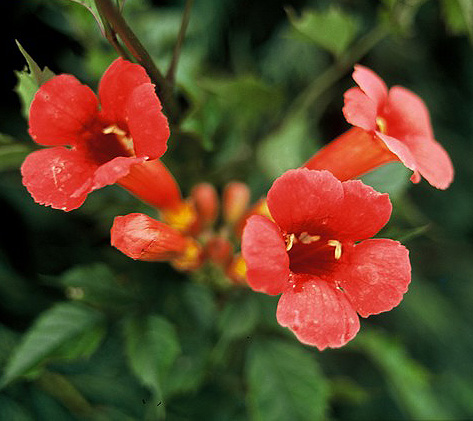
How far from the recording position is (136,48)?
1.05m

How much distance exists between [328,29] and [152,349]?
1188mm

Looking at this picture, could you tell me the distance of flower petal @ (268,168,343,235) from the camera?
3.42 feet

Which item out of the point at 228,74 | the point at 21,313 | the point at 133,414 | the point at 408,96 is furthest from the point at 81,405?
the point at 228,74

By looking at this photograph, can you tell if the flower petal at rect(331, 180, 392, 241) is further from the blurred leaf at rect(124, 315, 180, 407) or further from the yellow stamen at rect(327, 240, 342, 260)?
the blurred leaf at rect(124, 315, 180, 407)

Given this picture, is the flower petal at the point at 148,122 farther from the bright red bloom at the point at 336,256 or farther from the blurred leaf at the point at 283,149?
the blurred leaf at the point at 283,149

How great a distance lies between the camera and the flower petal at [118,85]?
1.08 meters

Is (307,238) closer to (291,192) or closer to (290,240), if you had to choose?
(290,240)

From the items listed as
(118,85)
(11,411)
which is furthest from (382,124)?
(11,411)

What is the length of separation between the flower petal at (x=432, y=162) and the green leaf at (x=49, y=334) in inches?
41.0

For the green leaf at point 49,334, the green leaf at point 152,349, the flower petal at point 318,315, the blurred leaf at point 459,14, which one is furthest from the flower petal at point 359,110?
the green leaf at point 49,334

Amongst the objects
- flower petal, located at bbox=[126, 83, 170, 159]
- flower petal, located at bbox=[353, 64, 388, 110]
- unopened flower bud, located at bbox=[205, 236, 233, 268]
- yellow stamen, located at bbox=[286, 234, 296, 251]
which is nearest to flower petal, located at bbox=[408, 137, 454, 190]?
flower petal, located at bbox=[353, 64, 388, 110]

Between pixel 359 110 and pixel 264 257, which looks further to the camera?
pixel 359 110

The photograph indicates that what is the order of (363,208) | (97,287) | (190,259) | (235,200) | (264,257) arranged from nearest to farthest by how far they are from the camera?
(264,257) < (363,208) < (97,287) < (190,259) < (235,200)

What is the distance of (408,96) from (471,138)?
200cm
